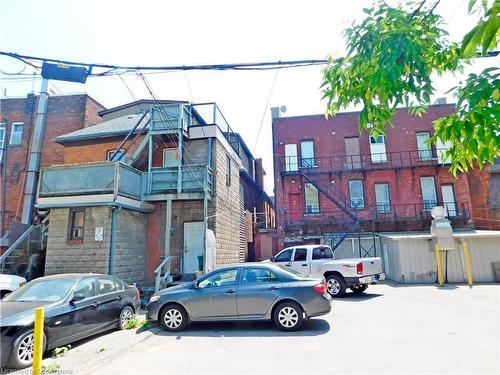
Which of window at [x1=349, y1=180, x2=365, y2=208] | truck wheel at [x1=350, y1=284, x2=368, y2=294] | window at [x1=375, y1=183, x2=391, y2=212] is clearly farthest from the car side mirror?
window at [x1=375, y1=183, x2=391, y2=212]

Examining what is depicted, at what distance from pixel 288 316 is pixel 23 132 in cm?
2414

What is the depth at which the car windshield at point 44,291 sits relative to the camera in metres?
6.63

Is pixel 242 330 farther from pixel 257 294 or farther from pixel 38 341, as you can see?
pixel 38 341

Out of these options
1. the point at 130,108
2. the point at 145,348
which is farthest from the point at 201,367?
the point at 130,108

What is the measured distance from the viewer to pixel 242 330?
7.25 m

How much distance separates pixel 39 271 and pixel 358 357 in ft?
46.3

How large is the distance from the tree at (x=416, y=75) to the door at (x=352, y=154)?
20.0 m

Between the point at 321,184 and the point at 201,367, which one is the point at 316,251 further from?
the point at 321,184

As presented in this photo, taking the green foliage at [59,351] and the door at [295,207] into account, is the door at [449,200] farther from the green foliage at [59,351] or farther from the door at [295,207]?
the green foliage at [59,351]

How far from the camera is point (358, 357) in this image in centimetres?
526

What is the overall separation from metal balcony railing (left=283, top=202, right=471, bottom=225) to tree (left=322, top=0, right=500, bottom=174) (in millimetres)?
18091

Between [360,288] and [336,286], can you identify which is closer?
[336,286]

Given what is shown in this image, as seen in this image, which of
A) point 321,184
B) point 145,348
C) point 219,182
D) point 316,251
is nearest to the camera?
point 145,348

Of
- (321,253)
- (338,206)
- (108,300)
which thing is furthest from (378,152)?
(108,300)
